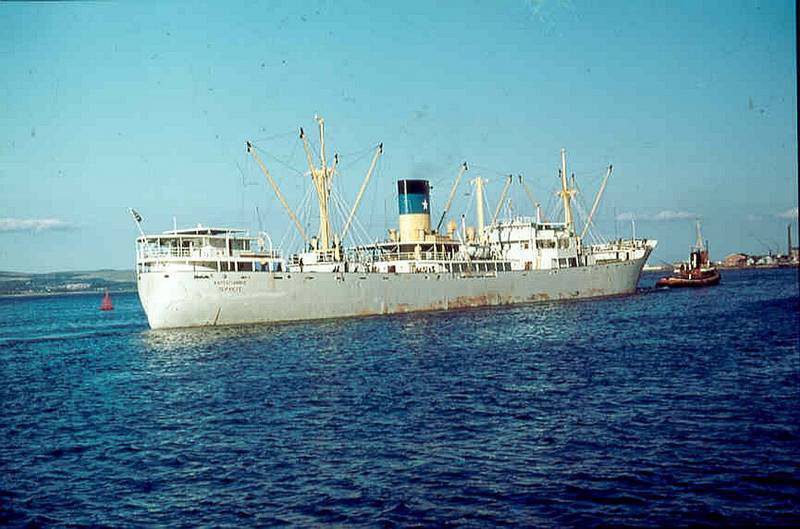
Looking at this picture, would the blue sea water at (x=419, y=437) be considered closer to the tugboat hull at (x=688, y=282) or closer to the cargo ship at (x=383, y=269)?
the cargo ship at (x=383, y=269)

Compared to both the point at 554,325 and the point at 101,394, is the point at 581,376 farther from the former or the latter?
the point at 554,325

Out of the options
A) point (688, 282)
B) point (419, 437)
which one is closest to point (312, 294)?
point (419, 437)

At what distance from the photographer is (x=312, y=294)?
197 ft

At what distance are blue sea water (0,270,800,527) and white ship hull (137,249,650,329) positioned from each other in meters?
16.7

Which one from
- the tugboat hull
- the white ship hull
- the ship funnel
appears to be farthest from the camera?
the tugboat hull

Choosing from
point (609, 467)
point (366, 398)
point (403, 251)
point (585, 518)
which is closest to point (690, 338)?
point (366, 398)

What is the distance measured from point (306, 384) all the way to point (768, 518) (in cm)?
1873

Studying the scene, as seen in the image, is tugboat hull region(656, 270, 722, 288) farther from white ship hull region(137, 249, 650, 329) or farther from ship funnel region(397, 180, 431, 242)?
ship funnel region(397, 180, 431, 242)

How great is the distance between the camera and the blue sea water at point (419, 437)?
13.1 metres

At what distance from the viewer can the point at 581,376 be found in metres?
26.7

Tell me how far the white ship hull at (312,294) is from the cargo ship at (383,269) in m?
0.09

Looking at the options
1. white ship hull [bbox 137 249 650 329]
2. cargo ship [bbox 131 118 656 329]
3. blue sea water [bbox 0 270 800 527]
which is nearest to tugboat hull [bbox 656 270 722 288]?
cargo ship [bbox 131 118 656 329]

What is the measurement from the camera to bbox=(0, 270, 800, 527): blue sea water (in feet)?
43.1

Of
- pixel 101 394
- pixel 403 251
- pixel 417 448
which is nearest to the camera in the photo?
pixel 417 448
